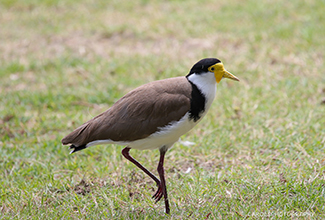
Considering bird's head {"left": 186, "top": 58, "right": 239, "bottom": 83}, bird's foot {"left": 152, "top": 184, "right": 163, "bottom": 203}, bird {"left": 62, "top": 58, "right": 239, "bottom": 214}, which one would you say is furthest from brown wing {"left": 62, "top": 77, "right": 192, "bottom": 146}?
bird's foot {"left": 152, "top": 184, "right": 163, "bottom": 203}

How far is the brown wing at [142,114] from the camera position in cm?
352

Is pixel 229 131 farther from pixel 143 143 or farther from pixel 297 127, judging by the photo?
pixel 143 143

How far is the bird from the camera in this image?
351cm

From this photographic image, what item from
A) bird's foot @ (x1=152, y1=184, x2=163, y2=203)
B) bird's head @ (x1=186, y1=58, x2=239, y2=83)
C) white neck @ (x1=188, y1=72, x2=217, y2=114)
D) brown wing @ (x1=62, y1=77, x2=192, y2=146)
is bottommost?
bird's foot @ (x1=152, y1=184, x2=163, y2=203)

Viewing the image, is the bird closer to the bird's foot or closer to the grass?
the bird's foot

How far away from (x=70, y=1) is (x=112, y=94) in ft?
14.5

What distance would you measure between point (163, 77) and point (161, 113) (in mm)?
3080

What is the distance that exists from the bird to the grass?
566 millimetres

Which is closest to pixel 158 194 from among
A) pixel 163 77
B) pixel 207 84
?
pixel 207 84

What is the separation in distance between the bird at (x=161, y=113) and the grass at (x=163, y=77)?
0.57 m

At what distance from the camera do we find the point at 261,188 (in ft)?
12.5

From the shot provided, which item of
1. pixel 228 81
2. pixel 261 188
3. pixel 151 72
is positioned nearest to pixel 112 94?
pixel 151 72

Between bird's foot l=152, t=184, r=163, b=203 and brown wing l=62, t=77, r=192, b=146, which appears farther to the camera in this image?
bird's foot l=152, t=184, r=163, b=203

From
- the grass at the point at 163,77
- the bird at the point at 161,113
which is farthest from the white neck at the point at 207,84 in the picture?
the grass at the point at 163,77
